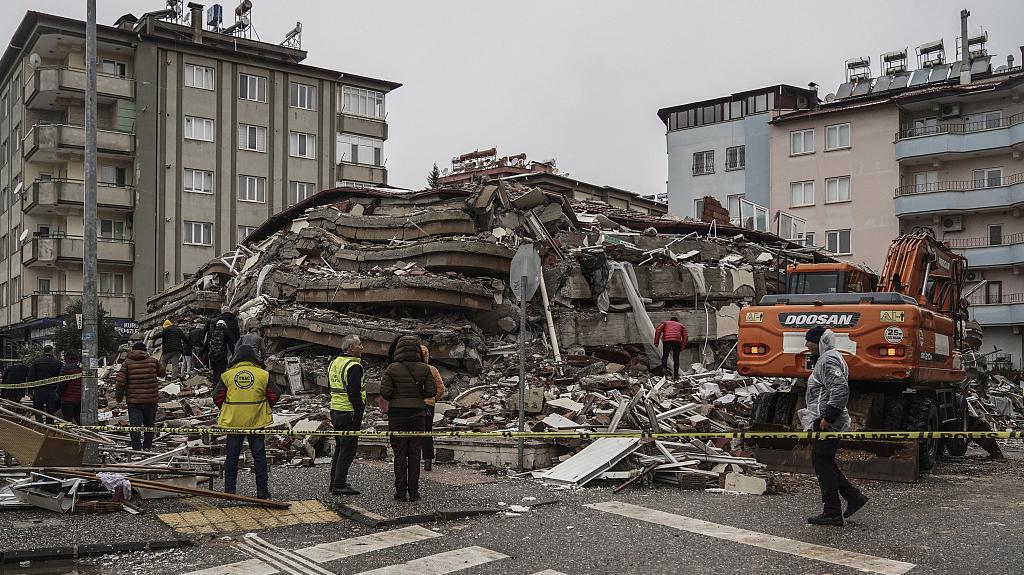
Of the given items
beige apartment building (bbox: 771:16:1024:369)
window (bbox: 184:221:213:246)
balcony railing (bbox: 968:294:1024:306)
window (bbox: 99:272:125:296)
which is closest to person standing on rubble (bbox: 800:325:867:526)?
beige apartment building (bbox: 771:16:1024:369)

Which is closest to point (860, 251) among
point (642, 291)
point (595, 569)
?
point (642, 291)

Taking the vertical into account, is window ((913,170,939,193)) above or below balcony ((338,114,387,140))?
below

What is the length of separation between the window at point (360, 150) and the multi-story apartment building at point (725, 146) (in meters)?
16.1

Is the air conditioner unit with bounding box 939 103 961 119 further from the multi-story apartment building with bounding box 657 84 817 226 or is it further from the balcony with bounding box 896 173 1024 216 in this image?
the multi-story apartment building with bounding box 657 84 817 226

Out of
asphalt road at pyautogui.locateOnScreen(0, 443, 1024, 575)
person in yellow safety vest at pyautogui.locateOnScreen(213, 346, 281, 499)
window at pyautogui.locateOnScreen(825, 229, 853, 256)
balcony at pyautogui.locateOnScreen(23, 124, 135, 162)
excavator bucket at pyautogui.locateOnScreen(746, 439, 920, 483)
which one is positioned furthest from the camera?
window at pyautogui.locateOnScreen(825, 229, 853, 256)

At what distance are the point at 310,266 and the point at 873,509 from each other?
15.5 m

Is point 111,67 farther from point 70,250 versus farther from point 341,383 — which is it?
point 341,383

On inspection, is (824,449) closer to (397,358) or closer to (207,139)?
(397,358)

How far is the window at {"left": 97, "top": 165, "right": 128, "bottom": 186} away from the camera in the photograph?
44562 millimetres

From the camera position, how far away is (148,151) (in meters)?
44.3

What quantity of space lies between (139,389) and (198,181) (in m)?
35.5

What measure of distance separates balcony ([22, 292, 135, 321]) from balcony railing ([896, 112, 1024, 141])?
37.1 metres

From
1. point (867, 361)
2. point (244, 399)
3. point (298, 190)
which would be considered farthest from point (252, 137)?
point (867, 361)

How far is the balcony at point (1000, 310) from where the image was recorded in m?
41.8
